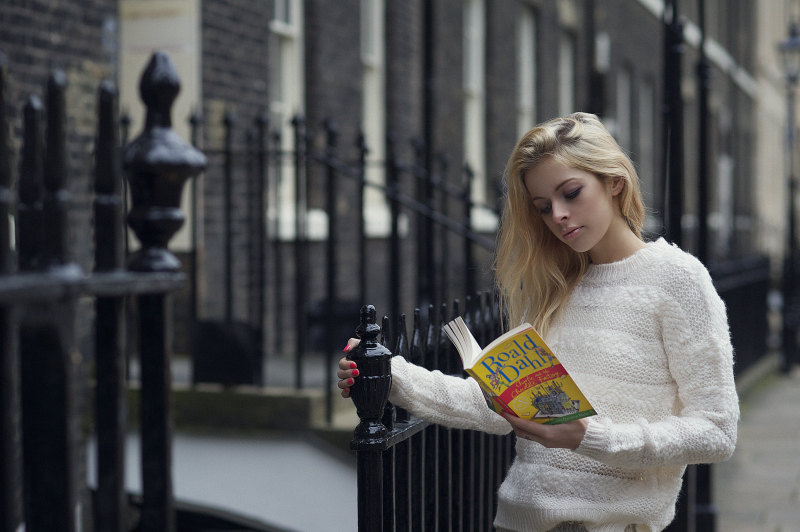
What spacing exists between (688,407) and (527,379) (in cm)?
40

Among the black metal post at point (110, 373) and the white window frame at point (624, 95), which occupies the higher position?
the white window frame at point (624, 95)

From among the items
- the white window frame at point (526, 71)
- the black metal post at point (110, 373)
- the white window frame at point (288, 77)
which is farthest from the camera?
the white window frame at point (526, 71)

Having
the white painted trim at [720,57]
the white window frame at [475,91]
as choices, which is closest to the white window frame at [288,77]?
the white window frame at [475,91]

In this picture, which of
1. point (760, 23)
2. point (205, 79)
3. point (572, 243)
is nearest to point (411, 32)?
point (205, 79)

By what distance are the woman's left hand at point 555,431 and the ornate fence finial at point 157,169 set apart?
88 centimetres

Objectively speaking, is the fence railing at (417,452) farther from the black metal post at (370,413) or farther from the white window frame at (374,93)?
the white window frame at (374,93)

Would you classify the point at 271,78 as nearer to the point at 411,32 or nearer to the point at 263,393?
the point at 411,32

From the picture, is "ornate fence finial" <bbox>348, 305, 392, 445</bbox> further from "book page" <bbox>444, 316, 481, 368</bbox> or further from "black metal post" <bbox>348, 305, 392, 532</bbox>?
"book page" <bbox>444, 316, 481, 368</bbox>

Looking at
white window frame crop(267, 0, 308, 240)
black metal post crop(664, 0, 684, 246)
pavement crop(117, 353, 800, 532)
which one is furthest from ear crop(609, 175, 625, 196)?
white window frame crop(267, 0, 308, 240)

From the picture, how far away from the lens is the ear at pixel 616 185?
7.93 ft

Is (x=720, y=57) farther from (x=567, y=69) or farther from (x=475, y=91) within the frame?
(x=475, y=91)

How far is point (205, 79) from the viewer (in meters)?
6.58

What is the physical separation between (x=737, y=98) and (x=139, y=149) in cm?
2609

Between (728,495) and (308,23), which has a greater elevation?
(308,23)
